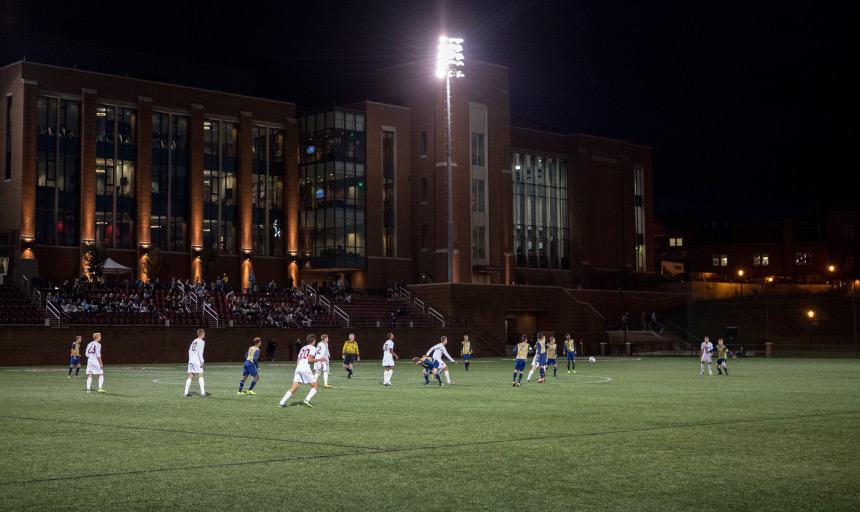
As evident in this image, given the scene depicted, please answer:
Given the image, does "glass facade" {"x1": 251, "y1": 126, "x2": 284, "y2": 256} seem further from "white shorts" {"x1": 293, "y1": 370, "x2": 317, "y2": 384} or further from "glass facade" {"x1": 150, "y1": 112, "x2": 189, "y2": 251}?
"white shorts" {"x1": 293, "y1": 370, "x2": 317, "y2": 384}

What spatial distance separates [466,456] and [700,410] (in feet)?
31.5

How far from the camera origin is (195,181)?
75.2 m

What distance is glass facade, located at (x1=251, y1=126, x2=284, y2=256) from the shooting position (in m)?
79.6

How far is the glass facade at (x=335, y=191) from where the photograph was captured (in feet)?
265

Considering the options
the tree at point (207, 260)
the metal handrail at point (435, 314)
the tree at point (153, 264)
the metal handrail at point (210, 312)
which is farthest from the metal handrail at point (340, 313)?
the tree at point (153, 264)

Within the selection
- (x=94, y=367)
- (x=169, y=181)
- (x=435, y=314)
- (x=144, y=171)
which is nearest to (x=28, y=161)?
(x=144, y=171)

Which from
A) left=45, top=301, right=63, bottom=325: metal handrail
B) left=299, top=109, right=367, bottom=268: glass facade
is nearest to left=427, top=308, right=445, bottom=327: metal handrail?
left=299, top=109, right=367, bottom=268: glass facade

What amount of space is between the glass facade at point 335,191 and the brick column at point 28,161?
77.2ft

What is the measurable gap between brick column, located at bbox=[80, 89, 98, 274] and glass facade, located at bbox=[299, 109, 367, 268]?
19.2 meters

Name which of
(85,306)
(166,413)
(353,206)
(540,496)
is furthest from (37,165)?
(540,496)

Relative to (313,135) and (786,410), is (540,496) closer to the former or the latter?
(786,410)

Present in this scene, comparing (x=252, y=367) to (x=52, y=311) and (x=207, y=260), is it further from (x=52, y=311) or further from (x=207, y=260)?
(x=207, y=260)

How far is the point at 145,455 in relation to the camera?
13.6m

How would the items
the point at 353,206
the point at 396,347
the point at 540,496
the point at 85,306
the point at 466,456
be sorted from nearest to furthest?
the point at 540,496
the point at 466,456
the point at 85,306
the point at 396,347
the point at 353,206
